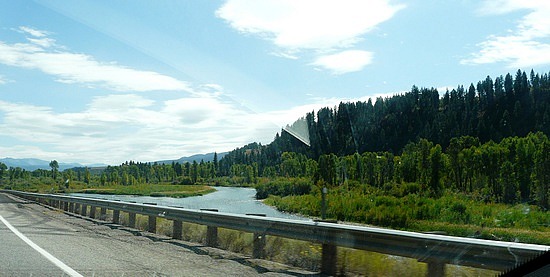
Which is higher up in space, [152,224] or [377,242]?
[377,242]

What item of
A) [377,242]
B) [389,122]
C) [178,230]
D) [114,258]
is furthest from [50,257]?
[389,122]

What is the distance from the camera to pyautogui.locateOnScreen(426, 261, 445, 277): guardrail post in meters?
6.72

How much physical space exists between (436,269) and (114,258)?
623 cm

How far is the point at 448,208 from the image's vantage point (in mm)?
10945

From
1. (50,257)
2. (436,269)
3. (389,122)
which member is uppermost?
(389,122)

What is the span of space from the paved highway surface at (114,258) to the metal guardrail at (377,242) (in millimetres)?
600

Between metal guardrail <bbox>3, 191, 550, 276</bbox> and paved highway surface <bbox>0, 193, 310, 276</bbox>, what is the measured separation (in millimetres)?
600

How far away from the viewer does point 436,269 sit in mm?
6766

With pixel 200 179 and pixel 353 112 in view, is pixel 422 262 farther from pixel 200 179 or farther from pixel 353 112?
pixel 200 179

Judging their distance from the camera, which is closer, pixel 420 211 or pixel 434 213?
pixel 434 213

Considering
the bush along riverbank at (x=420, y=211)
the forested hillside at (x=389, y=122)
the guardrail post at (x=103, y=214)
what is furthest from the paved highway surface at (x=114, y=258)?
the guardrail post at (x=103, y=214)

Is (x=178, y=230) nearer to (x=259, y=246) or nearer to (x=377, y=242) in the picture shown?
(x=259, y=246)

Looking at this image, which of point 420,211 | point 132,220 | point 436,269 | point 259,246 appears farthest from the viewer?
point 132,220

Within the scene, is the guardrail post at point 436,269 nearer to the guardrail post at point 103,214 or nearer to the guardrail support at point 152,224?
the guardrail support at point 152,224
